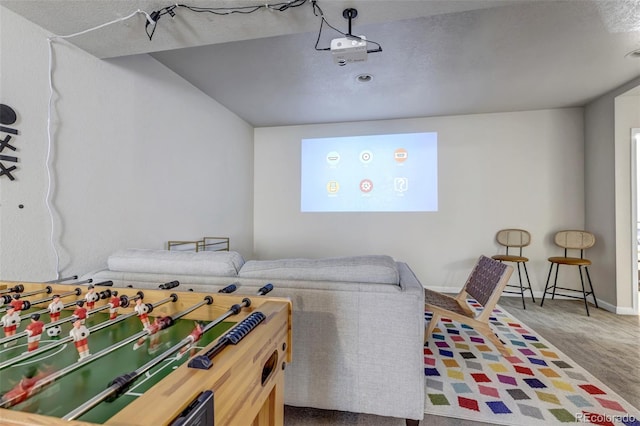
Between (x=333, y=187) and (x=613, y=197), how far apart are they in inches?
130

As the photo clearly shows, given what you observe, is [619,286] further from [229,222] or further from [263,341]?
[229,222]

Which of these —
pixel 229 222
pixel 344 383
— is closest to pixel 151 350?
pixel 344 383

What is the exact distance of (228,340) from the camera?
0.68 m

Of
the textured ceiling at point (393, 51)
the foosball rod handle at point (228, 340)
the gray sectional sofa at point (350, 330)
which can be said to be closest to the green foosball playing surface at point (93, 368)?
the foosball rod handle at point (228, 340)

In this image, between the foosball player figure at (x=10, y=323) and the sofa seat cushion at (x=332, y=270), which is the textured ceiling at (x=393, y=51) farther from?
the foosball player figure at (x=10, y=323)

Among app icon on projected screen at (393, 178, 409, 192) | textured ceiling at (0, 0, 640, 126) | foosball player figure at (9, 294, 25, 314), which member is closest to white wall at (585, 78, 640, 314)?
textured ceiling at (0, 0, 640, 126)

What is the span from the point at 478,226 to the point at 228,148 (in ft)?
12.1

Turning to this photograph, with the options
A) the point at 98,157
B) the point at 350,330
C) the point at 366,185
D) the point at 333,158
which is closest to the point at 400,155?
the point at 366,185

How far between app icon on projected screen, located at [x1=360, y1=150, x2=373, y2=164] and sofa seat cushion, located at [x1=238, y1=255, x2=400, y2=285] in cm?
287

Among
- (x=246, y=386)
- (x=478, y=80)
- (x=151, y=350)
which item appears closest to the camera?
(x=246, y=386)

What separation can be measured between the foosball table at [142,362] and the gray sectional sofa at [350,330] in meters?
0.35

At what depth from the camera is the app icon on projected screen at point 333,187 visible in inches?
169

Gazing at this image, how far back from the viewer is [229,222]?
3.80m

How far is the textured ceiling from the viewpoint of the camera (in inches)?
59.0
